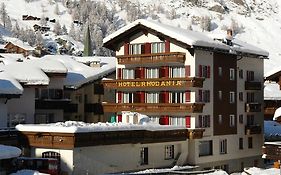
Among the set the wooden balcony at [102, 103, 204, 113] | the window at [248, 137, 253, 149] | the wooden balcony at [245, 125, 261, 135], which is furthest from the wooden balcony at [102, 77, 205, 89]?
the window at [248, 137, 253, 149]

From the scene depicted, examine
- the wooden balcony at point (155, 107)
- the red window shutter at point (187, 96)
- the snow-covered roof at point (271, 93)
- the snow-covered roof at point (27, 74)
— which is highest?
the snow-covered roof at point (27, 74)

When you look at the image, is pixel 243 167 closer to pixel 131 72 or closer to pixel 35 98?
pixel 131 72

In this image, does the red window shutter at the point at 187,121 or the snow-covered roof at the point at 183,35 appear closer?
the snow-covered roof at the point at 183,35

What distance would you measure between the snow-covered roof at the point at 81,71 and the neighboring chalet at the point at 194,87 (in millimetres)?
3765

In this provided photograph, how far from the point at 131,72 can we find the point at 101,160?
16.5 m

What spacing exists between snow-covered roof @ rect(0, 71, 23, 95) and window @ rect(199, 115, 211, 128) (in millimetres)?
17602

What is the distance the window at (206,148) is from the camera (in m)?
57.2

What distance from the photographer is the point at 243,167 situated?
62.6 meters

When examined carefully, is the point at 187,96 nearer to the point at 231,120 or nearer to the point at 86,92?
the point at 231,120

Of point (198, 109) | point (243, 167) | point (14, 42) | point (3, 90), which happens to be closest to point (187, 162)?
point (198, 109)

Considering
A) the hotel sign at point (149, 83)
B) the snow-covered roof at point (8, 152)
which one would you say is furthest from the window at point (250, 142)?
the snow-covered roof at point (8, 152)

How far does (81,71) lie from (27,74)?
1379cm

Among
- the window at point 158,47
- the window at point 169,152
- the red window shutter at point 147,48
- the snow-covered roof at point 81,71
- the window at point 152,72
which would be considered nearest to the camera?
the window at point 169,152

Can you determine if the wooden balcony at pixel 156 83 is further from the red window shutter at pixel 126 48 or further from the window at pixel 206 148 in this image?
the window at pixel 206 148
